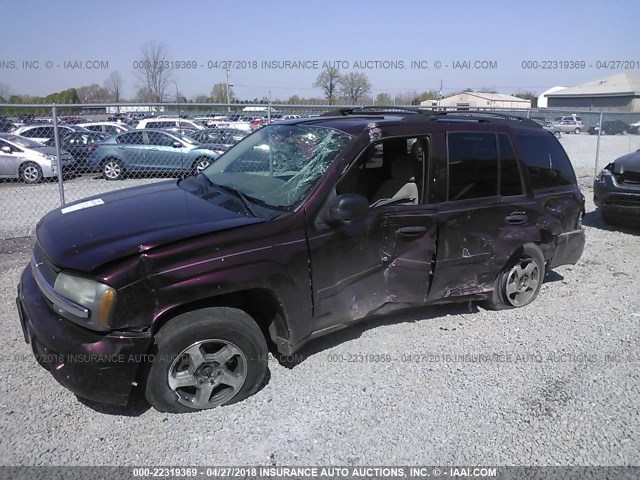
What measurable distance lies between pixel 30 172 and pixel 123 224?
1153cm

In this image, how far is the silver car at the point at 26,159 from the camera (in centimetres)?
1225

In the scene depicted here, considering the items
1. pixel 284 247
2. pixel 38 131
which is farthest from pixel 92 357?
pixel 38 131

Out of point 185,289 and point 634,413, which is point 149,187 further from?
point 634,413

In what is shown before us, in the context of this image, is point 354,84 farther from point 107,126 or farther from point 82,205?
point 82,205

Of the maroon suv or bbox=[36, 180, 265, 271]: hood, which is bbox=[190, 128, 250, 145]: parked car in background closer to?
the maroon suv

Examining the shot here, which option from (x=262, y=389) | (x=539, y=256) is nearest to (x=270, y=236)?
(x=262, y=389)

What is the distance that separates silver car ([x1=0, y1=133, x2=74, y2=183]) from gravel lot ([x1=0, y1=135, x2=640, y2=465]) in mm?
9540

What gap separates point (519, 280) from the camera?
15.1ft

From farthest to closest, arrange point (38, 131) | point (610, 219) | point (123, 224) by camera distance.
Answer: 1. point (38, 131)
2. point (610, 219)
3. point (123, 224)

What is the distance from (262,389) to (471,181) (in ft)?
8.03

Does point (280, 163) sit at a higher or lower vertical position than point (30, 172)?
higher

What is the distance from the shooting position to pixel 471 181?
4.07 meters

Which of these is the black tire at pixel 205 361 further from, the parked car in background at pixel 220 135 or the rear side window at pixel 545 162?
the parked car in background at pixel 220 135

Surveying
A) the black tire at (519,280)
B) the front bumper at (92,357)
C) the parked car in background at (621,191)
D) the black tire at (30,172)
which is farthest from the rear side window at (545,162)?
the black tire at (30,172)
